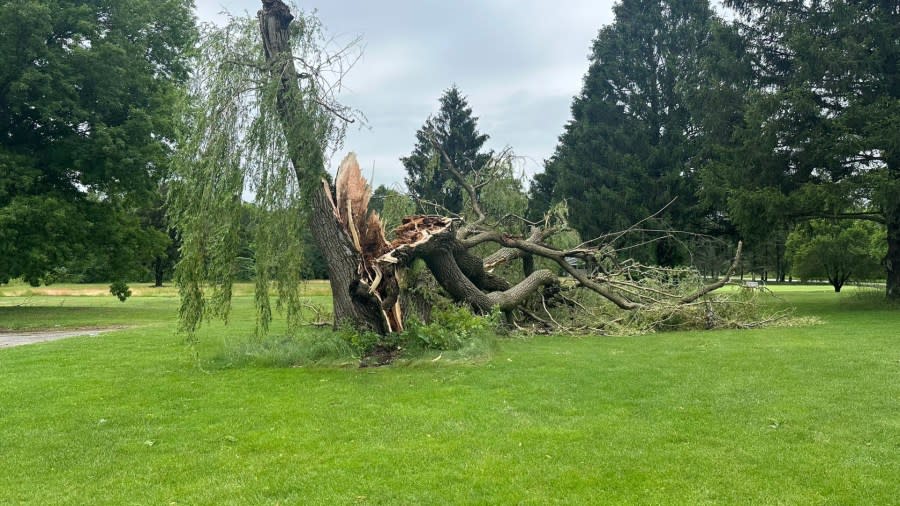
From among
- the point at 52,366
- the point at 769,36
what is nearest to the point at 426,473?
the point at 52,366

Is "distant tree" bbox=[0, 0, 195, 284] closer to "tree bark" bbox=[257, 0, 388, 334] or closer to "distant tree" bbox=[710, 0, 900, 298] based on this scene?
"tree bark" bbox=[257, 0, 388, 334]

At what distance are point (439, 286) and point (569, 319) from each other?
3.03 metres

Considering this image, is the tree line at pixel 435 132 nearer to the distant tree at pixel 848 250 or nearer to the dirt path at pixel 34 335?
the dirt path at pixel 34 335

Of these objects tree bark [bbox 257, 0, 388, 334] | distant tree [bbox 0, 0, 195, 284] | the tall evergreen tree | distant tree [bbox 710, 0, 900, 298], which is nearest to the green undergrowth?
tree bark [bbox 257, 0, 388, 334]

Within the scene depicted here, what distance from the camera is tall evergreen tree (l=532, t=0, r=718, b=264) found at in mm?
25141

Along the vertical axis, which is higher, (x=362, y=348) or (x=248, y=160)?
(x=248, y=160)

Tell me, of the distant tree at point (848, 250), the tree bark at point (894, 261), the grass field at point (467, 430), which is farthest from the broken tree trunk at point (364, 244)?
the distant tree at point (848, 250)

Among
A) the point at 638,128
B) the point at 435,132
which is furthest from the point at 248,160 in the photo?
the point at 638,128

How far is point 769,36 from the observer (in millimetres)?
18344

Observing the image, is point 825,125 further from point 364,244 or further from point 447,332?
point 364,244

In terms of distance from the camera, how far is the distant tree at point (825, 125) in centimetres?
1517

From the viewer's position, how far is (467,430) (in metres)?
4.76

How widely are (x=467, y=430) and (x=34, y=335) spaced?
41.1ft

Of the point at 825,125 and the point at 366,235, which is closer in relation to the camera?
the point at 366,235
